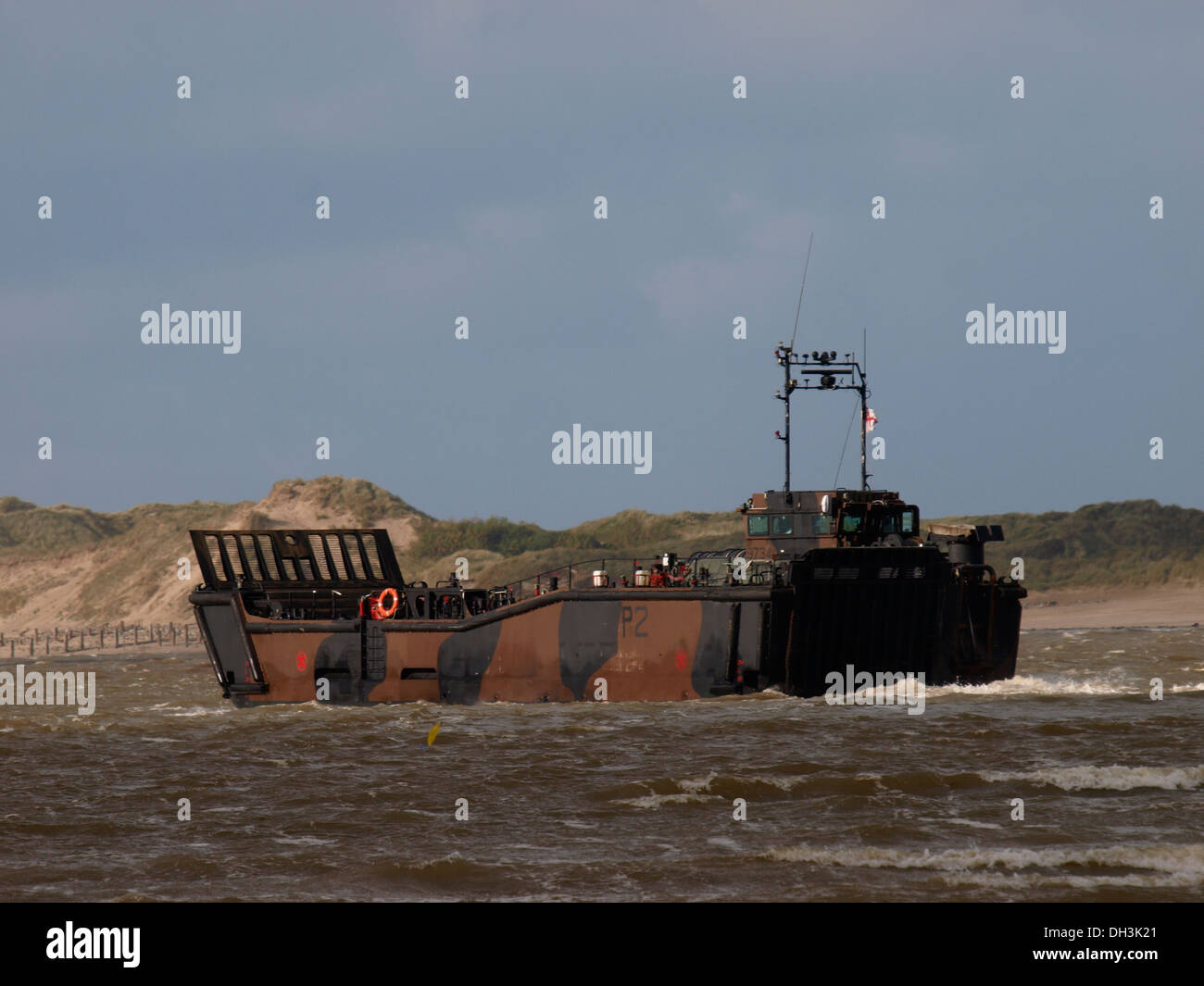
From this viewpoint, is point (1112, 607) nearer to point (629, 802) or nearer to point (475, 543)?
point (475, 543)

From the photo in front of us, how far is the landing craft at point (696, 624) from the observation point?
94.3 ft

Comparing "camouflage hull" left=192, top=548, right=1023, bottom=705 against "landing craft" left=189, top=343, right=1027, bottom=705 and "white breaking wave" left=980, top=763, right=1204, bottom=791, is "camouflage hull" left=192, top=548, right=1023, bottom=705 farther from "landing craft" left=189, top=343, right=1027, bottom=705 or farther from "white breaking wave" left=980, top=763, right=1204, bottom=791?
"white breaking wave" left=980, top=763, right=1204, bottom=791

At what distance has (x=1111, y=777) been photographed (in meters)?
19.2

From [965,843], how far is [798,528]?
16662 millimetres

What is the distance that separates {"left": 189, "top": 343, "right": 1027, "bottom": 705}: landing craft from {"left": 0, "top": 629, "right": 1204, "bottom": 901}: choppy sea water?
0.82 meters

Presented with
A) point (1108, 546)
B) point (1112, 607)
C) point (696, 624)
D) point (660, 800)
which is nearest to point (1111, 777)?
point (660, 800)

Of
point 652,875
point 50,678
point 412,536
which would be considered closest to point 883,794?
point 652,875

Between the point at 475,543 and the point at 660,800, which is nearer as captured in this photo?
the point at 660,800

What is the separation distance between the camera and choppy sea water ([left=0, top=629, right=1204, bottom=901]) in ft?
45.8

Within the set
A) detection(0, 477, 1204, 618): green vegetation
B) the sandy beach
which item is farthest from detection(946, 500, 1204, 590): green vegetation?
the sandy beach

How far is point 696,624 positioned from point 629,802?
1063 centimetres

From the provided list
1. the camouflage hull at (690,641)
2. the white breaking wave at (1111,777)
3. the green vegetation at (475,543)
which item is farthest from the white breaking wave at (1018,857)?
the green vegetation at (475,543)

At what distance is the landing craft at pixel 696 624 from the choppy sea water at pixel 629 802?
0.82 m
